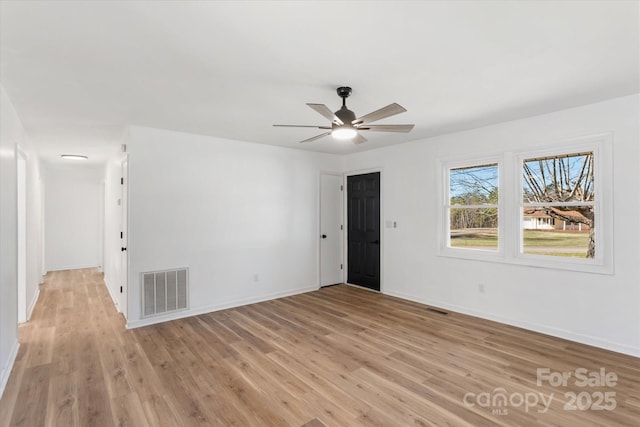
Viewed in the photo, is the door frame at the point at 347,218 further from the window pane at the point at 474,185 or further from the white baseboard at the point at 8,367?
the white baseboard at the point at 8,367

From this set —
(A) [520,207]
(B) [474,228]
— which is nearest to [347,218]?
(B) [474,228]

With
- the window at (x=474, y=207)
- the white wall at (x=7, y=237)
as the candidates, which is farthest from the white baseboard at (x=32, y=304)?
the window at (x=474, y=207)

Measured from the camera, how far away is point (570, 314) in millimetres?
3535

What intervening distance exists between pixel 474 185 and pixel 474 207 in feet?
1.05

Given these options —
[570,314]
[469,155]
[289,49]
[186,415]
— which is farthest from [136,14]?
[570,314]

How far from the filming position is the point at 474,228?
455 cm

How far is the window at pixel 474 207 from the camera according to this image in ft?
14.2

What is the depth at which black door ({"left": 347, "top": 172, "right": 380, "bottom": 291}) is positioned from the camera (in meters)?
5.77

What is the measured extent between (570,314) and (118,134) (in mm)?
6155

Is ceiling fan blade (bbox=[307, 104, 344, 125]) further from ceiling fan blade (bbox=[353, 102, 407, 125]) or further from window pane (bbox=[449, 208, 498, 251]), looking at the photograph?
Answer: window pane (bbox=[449, 208, 498, 251])

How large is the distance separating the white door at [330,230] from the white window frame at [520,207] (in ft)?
7.00

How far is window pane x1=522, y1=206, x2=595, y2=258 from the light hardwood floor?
101 centimetres

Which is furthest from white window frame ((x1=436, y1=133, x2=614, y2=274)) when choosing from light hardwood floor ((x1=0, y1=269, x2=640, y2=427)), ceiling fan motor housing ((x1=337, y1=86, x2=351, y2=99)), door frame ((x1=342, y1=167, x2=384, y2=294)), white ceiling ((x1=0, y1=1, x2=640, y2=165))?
ceiling fan motor housing ((x1=337, y1=86, x2=351, y2=99))

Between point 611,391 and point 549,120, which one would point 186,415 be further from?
point 549,120
